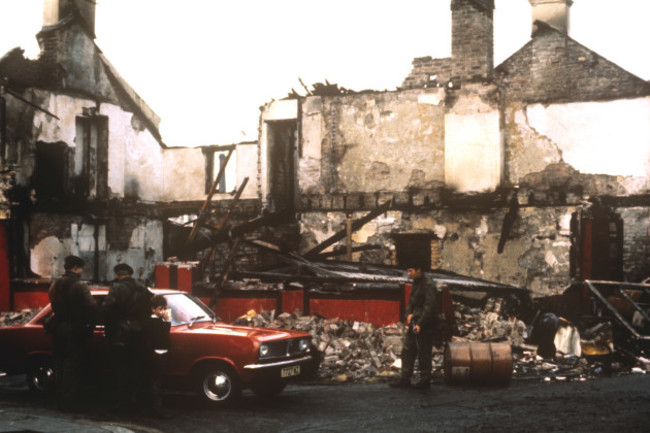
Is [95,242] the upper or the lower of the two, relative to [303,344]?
upper

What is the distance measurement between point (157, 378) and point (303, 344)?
2.08 meters

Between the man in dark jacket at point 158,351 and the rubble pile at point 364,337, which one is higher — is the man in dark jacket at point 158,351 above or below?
above

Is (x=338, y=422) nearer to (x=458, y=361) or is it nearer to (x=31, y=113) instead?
(x=458, y=361)

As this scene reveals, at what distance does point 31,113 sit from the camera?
20.3 metres

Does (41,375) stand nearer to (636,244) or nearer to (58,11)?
(636,244)

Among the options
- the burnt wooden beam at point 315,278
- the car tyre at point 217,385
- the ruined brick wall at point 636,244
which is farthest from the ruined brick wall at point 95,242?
the ruined brick wall at point 636,244

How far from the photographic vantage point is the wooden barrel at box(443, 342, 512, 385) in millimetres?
10398

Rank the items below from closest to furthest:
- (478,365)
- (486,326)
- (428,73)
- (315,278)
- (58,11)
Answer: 1. (478,365)
2. (486,326)
3. (315,278)
4. (428,73)
5. (58,11)

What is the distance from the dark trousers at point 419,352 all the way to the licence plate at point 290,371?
181cm

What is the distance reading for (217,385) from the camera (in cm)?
869

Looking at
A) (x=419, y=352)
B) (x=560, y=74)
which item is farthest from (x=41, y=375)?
(x=560, y=74)

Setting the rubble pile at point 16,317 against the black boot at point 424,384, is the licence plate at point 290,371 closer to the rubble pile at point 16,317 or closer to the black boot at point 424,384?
the black boot at point 424,384

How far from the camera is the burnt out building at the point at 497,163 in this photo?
1861 cm

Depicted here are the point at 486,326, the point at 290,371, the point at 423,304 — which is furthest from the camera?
the point at 486,326
